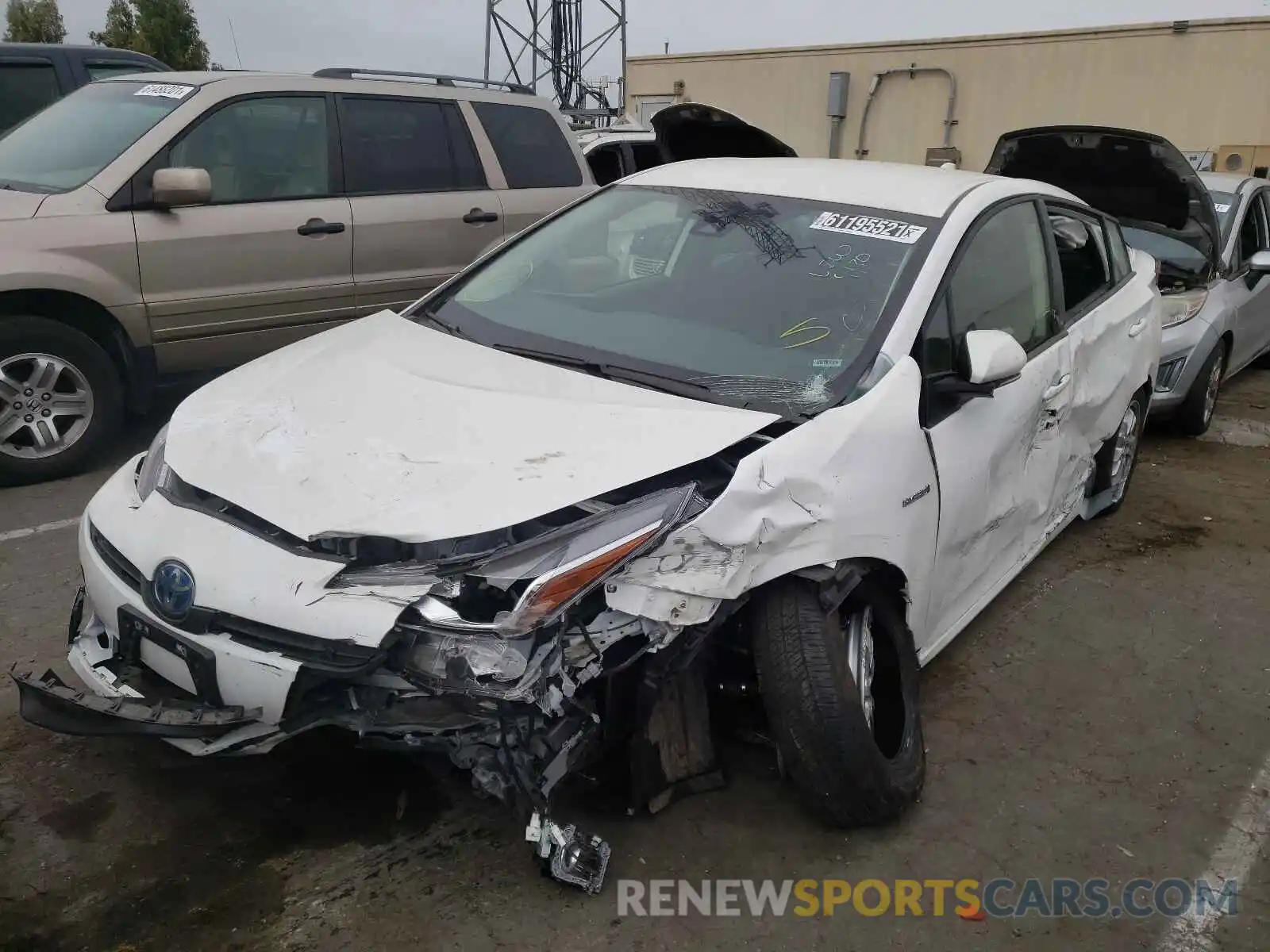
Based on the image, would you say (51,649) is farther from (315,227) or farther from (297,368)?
(315,227)

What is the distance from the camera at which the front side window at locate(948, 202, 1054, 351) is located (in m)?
3.35

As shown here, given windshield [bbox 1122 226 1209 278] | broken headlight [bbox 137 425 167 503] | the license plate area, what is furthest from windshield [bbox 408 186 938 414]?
windshield [bbox 1122 226 1209 278]

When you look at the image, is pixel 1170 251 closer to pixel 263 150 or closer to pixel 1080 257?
pixel 1080 257

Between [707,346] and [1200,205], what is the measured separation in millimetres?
4601

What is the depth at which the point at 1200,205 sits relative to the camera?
6.29 metres

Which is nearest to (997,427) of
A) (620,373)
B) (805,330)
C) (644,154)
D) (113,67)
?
(805,330)

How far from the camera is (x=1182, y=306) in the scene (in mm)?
6605

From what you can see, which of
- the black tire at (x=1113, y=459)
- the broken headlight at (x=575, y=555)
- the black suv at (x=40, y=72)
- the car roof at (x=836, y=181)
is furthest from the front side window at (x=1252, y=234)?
the black suv at (x=40, y=72)

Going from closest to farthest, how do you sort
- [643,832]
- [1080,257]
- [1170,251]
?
[643,832]
[1080,257]
[1170,251]

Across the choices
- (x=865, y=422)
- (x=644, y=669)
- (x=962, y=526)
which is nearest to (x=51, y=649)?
(x=644, y=669)

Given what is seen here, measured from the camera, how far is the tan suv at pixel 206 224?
4.86 m

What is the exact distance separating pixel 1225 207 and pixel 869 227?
17.5 ft

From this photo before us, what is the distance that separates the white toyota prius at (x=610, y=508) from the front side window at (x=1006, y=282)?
0.06 feet

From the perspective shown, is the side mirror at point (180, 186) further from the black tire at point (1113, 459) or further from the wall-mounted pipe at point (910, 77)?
the wall-mounted pipe at point (910, 77)
